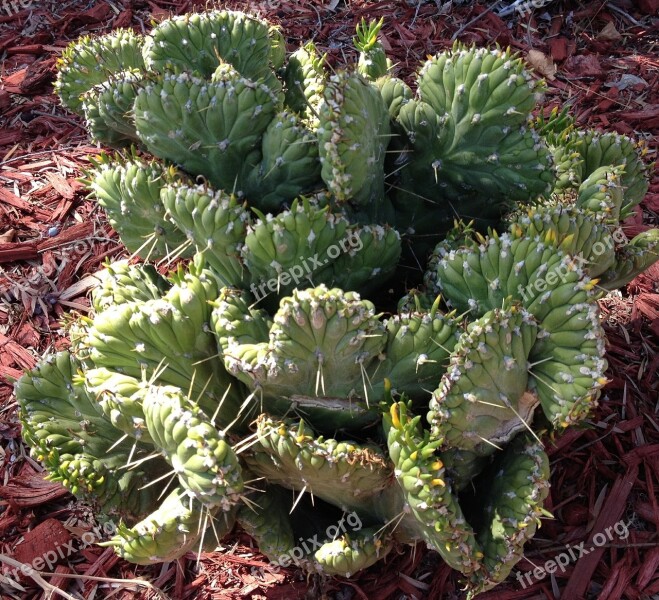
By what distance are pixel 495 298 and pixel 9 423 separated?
6.90ft

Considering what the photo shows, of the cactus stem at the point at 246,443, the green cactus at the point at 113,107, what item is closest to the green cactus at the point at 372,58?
the green cactus at the point at 113,107

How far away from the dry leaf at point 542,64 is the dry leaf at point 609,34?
0.43m

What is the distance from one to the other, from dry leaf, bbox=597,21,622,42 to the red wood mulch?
1 centimetres

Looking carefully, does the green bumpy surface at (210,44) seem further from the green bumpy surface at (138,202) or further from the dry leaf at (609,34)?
the dry leaf at (609,34)

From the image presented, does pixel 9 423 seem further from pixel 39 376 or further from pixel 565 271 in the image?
pixel 565 271

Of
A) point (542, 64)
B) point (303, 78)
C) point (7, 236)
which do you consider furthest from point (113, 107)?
point (542, 64)

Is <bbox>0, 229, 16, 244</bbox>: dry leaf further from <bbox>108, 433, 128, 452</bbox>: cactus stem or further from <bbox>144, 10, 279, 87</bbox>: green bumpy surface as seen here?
<bbox>108, 433, 128, 452</bbox>: cactus stem

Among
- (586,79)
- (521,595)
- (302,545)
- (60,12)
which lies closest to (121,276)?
(302,545)

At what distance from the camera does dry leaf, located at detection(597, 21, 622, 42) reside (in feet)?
14.4

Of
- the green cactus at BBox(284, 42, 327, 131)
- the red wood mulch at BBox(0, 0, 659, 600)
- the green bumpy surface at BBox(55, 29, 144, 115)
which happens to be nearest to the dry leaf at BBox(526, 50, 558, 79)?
the red wood mulch at BBox(0, 0, 659, 600)

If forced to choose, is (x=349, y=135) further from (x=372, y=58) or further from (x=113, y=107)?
(x=113, y=107)

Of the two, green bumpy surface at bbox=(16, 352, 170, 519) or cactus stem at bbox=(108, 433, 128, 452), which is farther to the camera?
green bumpy surface at bbox=(16, 352, 170, 519)

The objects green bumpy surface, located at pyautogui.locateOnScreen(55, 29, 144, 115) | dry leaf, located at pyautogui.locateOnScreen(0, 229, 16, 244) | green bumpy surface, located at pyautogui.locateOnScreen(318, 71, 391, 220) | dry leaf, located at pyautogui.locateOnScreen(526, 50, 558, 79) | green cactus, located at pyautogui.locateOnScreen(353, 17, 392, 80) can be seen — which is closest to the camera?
green bumpy surface, located at pyautogui.locateOnScreen(318, 71, 391, 220)

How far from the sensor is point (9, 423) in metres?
3.02
